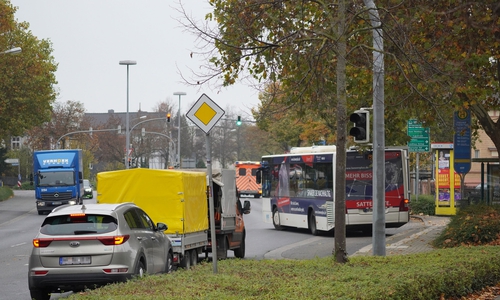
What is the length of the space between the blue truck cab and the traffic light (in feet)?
102

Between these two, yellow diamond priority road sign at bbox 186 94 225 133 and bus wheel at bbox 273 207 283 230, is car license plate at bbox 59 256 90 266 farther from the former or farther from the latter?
bus wheel at bbox 273 207 283 230

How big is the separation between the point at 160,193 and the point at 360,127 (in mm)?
4427

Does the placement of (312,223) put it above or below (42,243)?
below

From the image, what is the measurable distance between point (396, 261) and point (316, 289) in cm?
536

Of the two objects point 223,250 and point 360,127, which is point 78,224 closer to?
point 360,127

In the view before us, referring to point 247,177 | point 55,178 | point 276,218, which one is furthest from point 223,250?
point 247,177

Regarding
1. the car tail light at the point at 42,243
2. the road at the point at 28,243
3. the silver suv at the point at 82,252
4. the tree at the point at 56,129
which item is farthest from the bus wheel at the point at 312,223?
the tree at the point at 56,129

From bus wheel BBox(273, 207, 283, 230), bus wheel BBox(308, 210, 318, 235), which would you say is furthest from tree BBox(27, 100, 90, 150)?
bus wheel BBox(308, 210, 318, 235)

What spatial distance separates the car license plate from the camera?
13.1 meters

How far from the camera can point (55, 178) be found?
46031mm

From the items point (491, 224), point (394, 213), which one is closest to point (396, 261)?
point (491, 224)

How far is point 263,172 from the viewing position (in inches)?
1335

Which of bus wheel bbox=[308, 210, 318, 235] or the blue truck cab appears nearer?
bus wheel bbox=[308, 210, 318, 235]

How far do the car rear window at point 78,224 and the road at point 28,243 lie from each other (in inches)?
56.3
